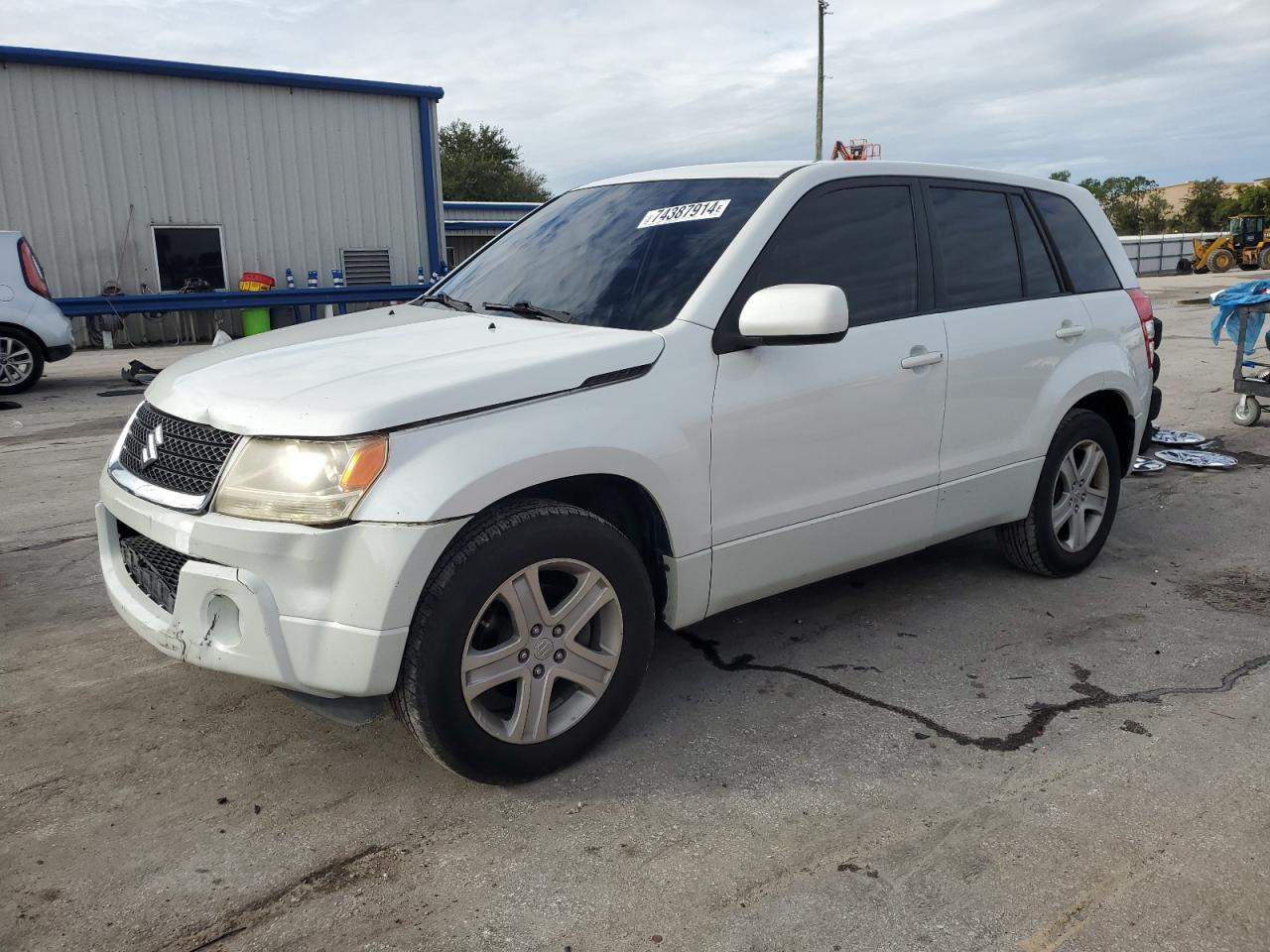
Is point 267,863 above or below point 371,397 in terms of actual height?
below

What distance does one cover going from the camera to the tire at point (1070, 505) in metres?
4.39

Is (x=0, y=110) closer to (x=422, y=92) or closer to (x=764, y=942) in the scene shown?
(x=422, y=92)

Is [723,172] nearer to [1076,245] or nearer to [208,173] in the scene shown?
[1076,245]

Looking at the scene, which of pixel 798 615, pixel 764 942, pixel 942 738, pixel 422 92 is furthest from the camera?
pixel 422 92

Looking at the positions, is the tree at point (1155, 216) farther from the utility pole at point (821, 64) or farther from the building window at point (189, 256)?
the building window at point (189, 256)

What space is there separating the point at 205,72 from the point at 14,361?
886cm

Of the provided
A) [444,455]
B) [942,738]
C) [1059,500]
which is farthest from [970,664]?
[444,455]

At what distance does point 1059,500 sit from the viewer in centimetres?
453

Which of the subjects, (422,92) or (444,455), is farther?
(422,92)

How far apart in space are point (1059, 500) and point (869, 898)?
271 cm

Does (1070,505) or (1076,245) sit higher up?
(1076,245)

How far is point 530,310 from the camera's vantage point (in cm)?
347

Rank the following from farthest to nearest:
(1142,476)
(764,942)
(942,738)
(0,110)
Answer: (0,110) < (1142,476) < (942,738) < (764,942)

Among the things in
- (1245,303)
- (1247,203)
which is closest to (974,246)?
(1245,303)
